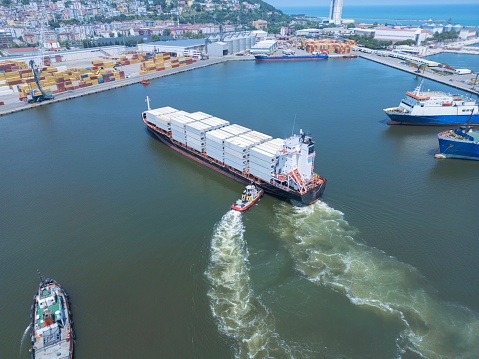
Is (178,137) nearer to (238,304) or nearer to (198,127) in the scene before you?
(198,127)

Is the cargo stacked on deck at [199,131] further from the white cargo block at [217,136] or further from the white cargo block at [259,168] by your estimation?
the white cargo block at [259,168]

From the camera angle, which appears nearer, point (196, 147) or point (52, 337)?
point (52, 337)

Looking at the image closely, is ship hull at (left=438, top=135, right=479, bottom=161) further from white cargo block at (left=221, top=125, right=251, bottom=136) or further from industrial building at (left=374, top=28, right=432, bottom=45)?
industrial building at (left=374, top=28, right=432, bottom=45)

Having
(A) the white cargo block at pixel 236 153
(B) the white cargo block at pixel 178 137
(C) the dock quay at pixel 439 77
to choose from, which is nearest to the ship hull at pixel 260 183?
(B) the white cargo block at pixel 178 137

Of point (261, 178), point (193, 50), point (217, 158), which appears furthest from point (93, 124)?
point (193, 50)

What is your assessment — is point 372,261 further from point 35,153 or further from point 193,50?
point 193,50

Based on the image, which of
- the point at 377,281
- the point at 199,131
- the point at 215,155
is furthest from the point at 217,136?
the point at 377,281
